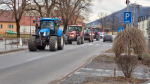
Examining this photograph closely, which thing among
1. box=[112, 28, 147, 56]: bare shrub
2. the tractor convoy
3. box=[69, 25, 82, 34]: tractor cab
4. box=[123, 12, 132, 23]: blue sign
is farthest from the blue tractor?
box=[69, 25, 82, 34]: tractor cab

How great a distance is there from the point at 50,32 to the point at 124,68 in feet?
48.8

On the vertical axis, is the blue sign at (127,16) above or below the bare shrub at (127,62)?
above

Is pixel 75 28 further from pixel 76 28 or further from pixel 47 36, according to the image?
pixel 47 36

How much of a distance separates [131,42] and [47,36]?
10730 millimetres

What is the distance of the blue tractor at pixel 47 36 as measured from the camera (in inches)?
824

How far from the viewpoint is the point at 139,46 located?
12.8 metres

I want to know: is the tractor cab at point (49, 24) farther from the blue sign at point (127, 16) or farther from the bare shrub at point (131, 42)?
the bare shrub at point (131, 42)

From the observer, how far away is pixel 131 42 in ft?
41.6

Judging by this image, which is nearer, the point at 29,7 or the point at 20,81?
the point at 20,81

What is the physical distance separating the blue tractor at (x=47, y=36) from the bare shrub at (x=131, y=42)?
8987 mm

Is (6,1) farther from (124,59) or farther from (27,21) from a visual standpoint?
(27,21)

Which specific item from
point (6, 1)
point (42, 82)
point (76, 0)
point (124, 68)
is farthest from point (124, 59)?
Result: point (76, 0)

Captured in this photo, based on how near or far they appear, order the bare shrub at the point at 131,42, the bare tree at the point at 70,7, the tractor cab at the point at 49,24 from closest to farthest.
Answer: the bare shrub at the point at 131,42
the tractor cab at the point at 49,24
the bare tree at the point at 70,7

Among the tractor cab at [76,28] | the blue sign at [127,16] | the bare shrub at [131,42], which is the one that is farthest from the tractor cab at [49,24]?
the tractor cab at [76,28]
